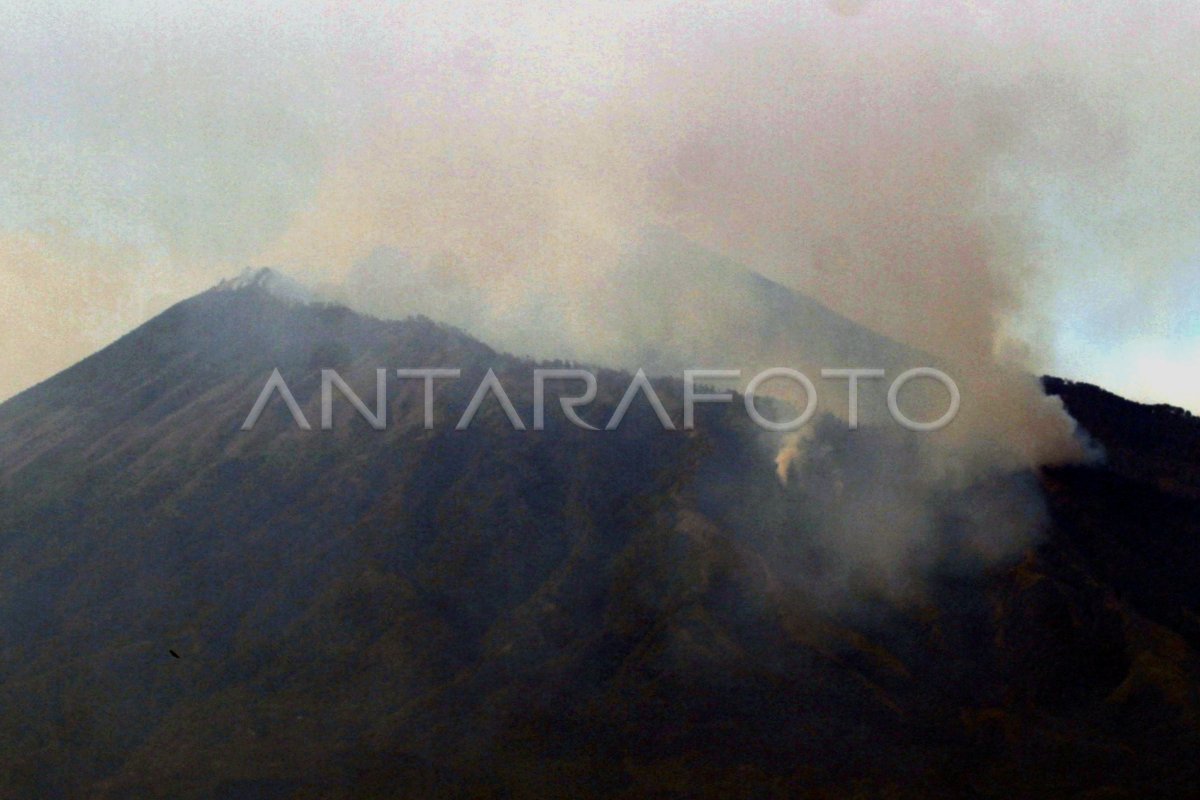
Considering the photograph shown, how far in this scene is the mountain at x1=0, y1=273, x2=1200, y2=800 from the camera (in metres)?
A: 66.5

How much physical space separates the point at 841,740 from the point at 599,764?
11288mm

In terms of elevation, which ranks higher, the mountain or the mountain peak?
the mountain peak

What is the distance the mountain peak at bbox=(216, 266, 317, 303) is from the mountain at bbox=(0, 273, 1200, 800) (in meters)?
13.3

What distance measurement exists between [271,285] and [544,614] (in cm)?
5079

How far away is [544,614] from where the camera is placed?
7844 cm

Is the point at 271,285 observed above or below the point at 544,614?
above

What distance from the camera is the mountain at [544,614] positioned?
6650 cm

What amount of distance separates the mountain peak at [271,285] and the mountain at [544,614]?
13.3 metres

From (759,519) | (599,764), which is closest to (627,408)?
(759,519)

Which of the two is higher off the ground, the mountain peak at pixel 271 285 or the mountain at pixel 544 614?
the mountain peak at pixel 271 285

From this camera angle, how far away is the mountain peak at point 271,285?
4603 inches

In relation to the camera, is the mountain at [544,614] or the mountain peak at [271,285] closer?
the mountain at [544,614]

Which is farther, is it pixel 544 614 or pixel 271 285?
pixel 271 285

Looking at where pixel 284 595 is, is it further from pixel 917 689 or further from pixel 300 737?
pixel 917 689
